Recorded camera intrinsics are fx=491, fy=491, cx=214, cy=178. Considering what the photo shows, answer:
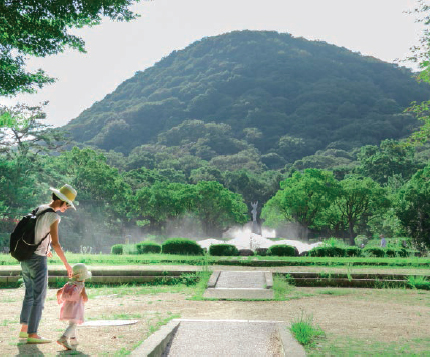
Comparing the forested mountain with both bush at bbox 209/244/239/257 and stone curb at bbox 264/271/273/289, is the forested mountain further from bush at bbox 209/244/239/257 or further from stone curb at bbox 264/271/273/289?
stone curb at bbox 264/271/273/289

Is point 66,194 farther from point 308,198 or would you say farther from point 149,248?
point 308,198

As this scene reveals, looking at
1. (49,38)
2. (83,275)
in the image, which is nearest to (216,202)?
(49,38)

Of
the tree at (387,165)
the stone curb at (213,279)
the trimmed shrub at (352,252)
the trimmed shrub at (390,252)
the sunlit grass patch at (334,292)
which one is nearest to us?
the sunlit grass patch at (334,292)

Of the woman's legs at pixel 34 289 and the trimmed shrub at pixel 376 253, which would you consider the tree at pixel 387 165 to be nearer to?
the trimmed shrub at pixel 376 253

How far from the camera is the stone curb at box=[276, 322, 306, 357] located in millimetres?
5164

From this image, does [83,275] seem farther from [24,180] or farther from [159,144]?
[159,144]

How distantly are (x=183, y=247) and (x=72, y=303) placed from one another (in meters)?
19.9

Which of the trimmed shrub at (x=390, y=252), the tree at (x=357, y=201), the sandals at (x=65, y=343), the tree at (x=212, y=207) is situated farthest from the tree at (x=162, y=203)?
the sandals at (x=65, y=343)

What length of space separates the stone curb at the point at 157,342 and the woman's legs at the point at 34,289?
4.41ft

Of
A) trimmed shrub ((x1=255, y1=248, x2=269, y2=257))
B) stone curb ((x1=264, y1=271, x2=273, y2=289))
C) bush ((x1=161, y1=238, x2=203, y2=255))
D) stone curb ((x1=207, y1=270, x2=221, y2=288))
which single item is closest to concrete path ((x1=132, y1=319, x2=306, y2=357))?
stone curb ((x1=264, y1=271, x2=273, y2=289))

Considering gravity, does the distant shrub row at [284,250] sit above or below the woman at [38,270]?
below

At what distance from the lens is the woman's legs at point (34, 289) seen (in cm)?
577

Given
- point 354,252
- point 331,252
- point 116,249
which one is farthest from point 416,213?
point 116,249

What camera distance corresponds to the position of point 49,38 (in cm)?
1438
